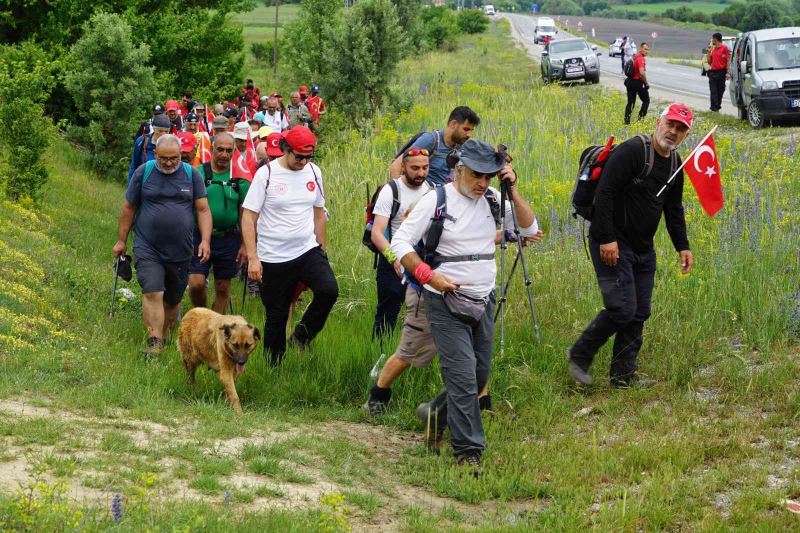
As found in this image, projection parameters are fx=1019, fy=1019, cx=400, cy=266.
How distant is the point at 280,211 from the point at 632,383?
3104mm

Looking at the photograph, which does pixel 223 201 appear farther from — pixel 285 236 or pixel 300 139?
pixel 300 139

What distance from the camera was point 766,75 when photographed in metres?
19.4

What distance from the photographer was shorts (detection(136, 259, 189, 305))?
8812 mm

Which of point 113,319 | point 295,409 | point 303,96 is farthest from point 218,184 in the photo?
point 303,96

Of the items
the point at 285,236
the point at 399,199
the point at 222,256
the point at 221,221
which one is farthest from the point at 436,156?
the point at 222,256

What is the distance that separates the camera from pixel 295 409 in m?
7.88

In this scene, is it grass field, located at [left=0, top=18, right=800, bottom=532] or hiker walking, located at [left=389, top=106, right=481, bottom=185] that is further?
hiker walking, located at [left=389, top=106, right=481, bottom=185]

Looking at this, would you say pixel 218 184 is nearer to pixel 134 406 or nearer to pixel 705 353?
pixel 134 406

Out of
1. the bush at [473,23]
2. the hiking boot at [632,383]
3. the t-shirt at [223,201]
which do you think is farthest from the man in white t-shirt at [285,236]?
the bush at [473,23]

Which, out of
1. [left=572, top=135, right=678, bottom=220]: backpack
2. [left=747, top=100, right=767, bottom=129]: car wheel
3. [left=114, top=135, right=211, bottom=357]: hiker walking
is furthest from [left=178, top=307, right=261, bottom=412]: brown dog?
[left=747, top=100, right=767, bottom=129]: car wheel

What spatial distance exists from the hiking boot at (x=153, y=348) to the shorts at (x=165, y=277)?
→ 430 mm

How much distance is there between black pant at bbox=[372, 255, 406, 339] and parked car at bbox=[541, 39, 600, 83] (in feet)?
77.4

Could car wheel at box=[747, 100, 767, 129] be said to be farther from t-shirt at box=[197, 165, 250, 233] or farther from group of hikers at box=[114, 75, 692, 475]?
t-shirt at box=[197, 165, 250, 233]

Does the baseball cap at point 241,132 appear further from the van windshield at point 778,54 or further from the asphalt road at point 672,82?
the asphalt road at point 672,82
